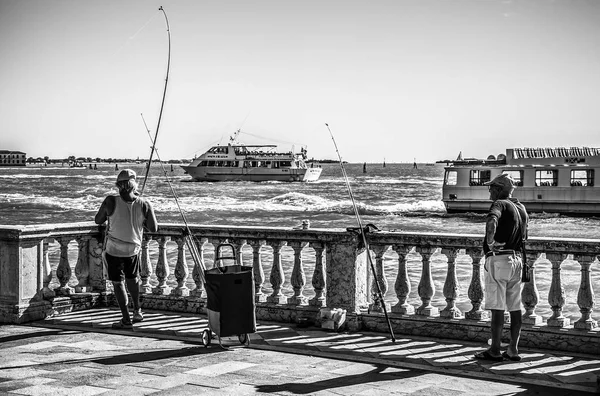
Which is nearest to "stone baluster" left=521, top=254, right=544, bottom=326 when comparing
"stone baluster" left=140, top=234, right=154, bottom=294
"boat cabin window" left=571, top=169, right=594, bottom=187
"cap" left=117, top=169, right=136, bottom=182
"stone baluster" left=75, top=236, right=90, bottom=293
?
"cap" left=117, top=169, right=136, bottom=182

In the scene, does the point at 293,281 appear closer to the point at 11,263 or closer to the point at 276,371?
the point at 276,371

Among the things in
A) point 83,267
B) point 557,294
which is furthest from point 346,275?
point 83,267

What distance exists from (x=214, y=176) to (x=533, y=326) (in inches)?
3951

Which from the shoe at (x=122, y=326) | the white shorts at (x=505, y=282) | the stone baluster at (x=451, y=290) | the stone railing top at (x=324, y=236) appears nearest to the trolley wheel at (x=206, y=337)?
the shoe at (x=122, y=326)

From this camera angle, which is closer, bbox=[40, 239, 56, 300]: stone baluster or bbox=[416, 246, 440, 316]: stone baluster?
bbox=[416, 246, 440, 316]: stone baluster

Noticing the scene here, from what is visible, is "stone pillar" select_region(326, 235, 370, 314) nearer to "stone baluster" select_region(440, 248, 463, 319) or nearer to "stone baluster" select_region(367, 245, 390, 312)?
"stone baluster" select_region(367, 245, 390, 312)

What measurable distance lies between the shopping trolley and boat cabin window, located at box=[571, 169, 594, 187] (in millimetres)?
39163

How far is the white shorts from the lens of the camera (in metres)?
6.29

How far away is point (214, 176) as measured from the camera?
106250 millimetres

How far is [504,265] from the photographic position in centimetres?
629

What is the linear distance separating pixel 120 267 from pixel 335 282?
211 centimetres

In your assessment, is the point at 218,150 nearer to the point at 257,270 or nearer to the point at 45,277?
the point at 45,277

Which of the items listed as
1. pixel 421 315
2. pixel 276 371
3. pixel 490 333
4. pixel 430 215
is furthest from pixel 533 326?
pixel 430 215


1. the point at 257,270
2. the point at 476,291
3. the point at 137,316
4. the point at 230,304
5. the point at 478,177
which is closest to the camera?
the point at 230,304
